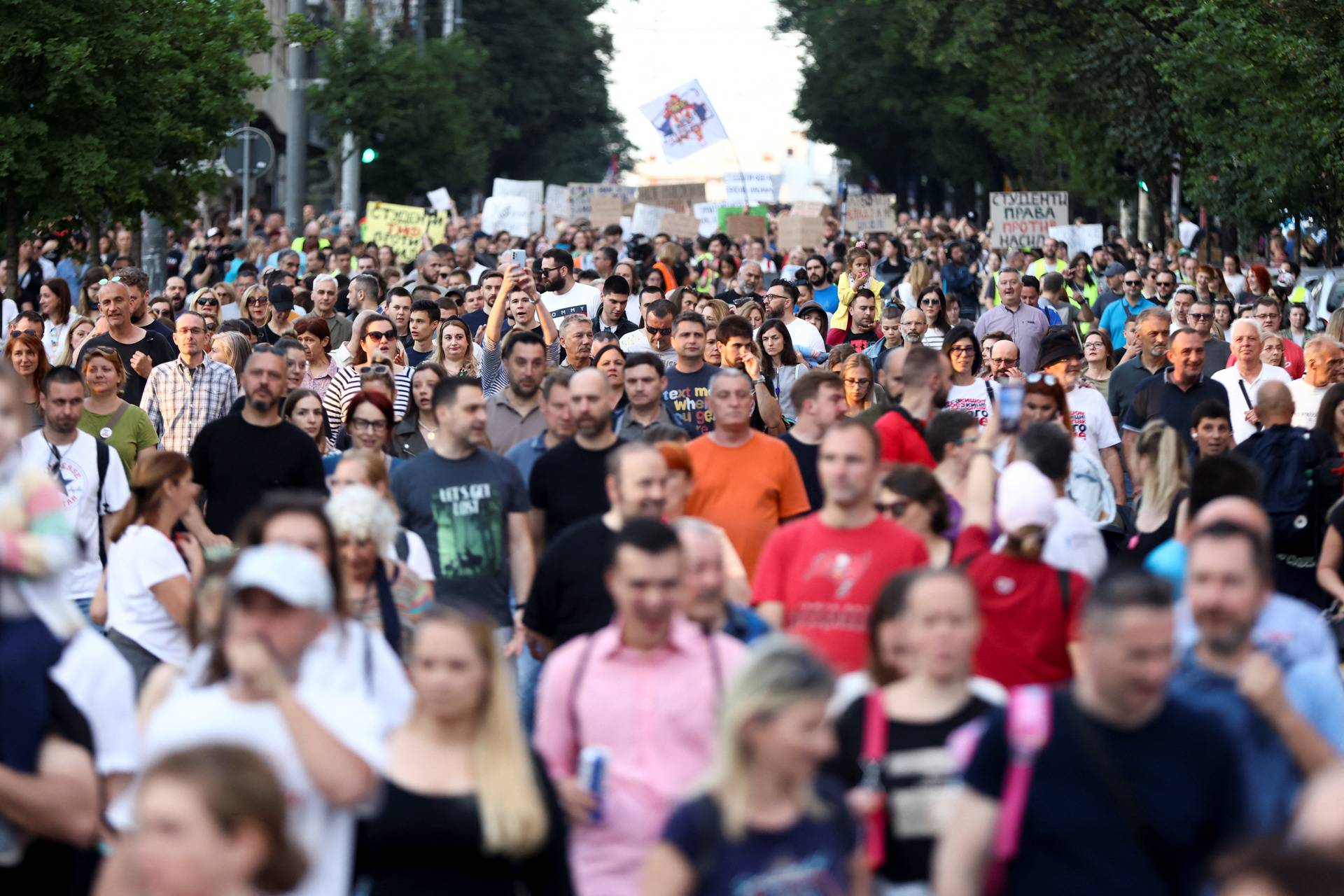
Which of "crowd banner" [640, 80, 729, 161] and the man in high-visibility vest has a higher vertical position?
"crowd banner" [640, 80, 729, 161]

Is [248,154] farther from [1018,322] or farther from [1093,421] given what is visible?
[1093,421]

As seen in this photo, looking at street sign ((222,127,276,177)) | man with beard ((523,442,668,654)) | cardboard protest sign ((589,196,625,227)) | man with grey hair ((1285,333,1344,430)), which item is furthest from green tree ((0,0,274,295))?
cardboard protest sign ((589,196,625,227))

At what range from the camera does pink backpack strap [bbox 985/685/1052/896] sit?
14.6 feet

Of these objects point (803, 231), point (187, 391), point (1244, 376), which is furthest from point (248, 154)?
point (1244, 376)

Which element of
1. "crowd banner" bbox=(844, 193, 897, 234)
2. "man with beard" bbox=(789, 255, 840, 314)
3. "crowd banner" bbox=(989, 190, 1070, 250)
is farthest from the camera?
"crowd banner" bbox=(844, 193, 897, 234)

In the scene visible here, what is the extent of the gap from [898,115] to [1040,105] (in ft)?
91.0

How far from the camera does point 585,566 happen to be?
7.23m

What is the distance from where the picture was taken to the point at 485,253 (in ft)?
91.1

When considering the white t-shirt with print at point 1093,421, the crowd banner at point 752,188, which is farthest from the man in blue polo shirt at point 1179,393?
the crowd banner at point 752,188

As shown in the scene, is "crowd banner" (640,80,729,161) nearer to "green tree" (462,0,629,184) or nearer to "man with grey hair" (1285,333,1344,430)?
"man with grey hair" (1285,333,1344,430)

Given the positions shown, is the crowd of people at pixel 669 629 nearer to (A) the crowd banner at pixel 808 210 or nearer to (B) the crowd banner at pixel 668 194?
(A) the crowd banner at pixel 808 210

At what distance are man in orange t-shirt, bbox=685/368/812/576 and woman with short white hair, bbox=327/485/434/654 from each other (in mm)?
1977

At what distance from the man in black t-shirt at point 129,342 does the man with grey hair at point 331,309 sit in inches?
109

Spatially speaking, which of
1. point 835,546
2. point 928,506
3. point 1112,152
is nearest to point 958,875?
point 835,546
